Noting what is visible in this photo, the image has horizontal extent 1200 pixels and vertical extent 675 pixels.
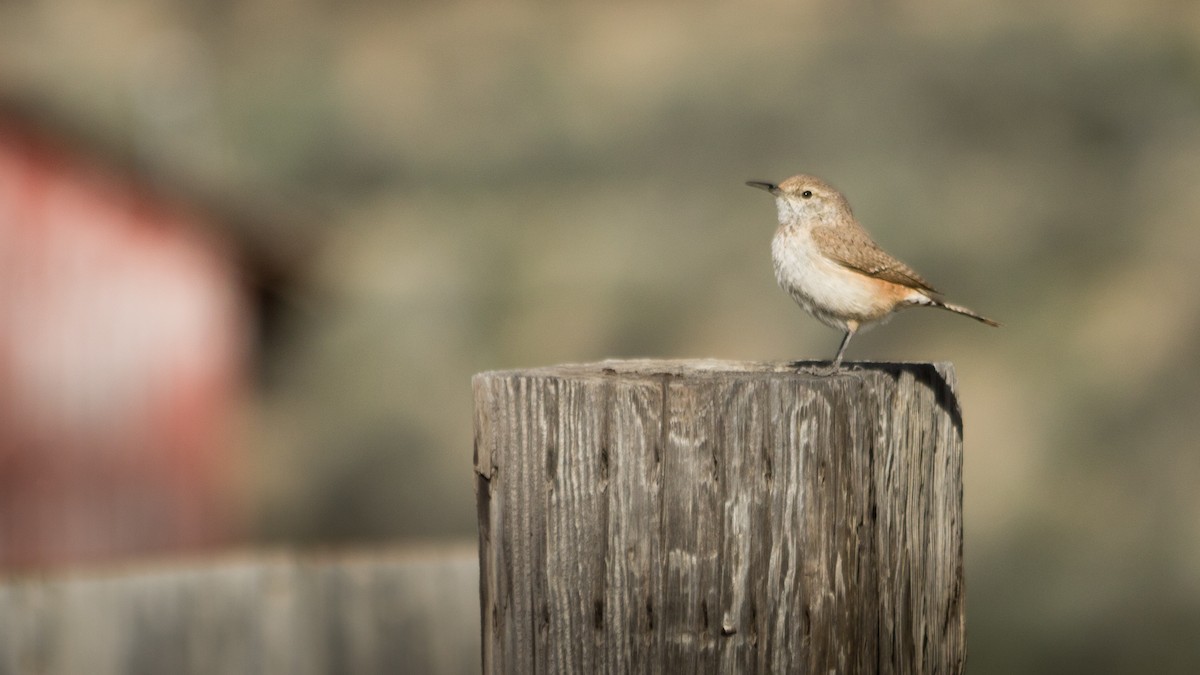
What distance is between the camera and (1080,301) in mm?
25703

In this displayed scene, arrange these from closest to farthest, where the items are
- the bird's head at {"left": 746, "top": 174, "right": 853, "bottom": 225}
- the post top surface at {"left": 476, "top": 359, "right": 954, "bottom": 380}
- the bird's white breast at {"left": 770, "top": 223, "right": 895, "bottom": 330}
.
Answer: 1. the post top surface at {"left": 476, "top": 359, "right": 954, "bottom": 380}
2. the bird's white breast at {"left": 770, "top": 223, "right": 895, "bottom": 330}
3. the bird's head at {"left": 746, "top": 174, "right": 853, "bottom": 225}

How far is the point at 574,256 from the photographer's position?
32562mm

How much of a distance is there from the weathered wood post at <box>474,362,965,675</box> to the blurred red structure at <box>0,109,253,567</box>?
9.08m

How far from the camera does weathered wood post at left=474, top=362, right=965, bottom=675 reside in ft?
10.1

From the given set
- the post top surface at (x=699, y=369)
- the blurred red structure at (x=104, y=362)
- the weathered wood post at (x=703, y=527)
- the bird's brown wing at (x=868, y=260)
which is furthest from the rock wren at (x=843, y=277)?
the blurred red structure at (x=104, y=362)

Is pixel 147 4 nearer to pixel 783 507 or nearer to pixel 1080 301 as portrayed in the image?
pixel 1080 301

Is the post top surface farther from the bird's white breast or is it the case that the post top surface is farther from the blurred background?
the blurred background

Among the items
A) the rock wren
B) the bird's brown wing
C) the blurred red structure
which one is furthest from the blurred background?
the bird's brown wing

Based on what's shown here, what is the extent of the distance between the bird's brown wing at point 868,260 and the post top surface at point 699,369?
61.3 inches

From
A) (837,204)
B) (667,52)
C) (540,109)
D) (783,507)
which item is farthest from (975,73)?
(783,507)

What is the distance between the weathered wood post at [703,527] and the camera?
121 inches

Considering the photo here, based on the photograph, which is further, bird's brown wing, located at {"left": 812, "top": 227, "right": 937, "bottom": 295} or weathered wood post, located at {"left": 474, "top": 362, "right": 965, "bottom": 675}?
bird's brown wing, located at {"left": 812, "top": 227, "right": 937, "bottom": 295}

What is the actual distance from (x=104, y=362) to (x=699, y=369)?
902 centimetres

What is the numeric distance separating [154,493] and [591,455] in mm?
9670
